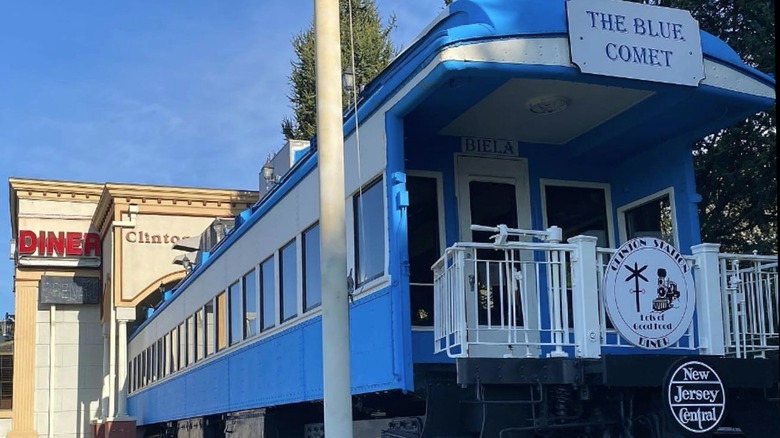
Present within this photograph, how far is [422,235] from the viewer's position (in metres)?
7.43

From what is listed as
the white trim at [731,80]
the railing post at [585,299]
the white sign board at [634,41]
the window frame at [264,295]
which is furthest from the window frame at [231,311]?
the white trim at [731,80]

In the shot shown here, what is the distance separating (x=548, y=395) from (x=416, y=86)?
2186 mm

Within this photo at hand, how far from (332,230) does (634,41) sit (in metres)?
2.43

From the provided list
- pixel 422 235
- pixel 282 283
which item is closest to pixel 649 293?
pixel 422 235

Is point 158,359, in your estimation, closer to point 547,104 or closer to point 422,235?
point 422,235

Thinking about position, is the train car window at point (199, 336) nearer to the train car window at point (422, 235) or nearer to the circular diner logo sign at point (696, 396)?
the train car window at point (422, 235)

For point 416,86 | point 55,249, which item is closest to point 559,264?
point 416,86

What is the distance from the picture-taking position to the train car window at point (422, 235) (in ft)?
24.1

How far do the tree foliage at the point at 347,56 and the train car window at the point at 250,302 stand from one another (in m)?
16.6

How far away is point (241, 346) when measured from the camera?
1096 centimetres

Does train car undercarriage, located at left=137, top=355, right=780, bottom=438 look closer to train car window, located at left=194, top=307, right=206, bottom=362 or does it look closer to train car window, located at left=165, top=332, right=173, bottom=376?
train car window, located at left=194, top=307, right=206, bottom=362

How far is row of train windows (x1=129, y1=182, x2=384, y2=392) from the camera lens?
6.92 meters

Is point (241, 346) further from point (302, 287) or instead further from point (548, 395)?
point (548, 395)

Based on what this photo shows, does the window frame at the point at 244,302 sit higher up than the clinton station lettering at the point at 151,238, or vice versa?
the clinton station lettering at the point at 151,238
